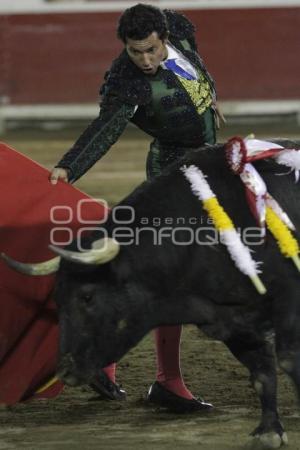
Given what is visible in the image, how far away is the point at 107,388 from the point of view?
12.3ft

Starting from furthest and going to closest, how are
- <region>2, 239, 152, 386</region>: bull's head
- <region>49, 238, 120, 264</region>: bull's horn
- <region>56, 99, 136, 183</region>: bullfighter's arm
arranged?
1. <region>56, 99, 136, 183</region>: bullfighter's arm
2. <region>2, 239, 152, 386</region>: bull's head
3. <region>49, 238, 120, 264</region>: bull's horn

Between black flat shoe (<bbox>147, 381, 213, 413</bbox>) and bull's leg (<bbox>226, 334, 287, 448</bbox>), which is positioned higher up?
bull's leg (<bbox>226, 334, 287, 448</bbox>)

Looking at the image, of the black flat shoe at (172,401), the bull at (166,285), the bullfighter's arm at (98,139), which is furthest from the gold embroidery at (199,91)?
the black flat shoe at (172,401)

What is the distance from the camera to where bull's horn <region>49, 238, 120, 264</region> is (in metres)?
2.96

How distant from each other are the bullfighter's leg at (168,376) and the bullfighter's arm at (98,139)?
62 cm

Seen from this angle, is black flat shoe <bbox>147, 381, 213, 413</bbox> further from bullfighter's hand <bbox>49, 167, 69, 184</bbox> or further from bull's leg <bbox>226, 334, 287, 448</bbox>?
bullfighter's hand <bbox>49, 167, 69, 184</bbox>

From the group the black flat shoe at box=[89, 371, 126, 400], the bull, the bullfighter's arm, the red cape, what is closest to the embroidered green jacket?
the bullfighter's arm

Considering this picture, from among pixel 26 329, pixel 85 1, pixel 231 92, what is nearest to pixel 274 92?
pixel 231 92

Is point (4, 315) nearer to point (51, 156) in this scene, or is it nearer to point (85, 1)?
point (51, 156)

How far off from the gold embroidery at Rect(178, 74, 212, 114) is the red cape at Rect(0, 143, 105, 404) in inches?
18.8

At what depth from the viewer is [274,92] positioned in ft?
35.8

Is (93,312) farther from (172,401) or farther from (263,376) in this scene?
(172,401)

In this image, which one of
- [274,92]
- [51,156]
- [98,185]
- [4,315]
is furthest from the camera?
[274,92]

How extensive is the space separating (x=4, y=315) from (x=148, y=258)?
0.70 meters
